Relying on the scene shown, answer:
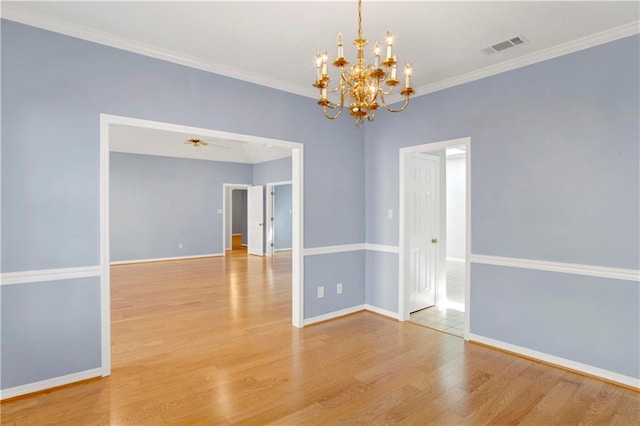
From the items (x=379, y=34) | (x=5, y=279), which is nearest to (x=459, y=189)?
(x=379, y=34)

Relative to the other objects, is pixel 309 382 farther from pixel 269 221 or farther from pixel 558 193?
pixel 269 221

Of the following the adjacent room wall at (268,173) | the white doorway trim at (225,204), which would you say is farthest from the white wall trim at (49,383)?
the white doorway trim at (225,204)

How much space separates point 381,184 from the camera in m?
4.55

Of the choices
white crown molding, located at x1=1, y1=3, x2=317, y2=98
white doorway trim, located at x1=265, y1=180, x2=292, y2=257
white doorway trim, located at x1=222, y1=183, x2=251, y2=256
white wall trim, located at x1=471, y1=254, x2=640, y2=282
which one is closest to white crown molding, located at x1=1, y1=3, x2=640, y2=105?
white crown molding, located at x1=1, y1=3, x2=317, y2=98

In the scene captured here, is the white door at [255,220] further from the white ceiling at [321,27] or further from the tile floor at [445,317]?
the white ceiling at [321,27]

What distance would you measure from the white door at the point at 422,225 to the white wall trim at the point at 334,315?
0.71 metres

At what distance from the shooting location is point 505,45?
3012 mm

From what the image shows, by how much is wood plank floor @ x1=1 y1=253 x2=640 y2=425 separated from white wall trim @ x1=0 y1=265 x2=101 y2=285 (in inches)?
34.1

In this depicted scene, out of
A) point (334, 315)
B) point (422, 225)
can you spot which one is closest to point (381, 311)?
point (334, 315)

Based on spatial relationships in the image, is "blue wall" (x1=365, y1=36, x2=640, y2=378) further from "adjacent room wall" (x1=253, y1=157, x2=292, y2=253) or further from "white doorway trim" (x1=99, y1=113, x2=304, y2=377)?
"adjacent room wall" (x1=253, y1=157, x2=292, y2=253)

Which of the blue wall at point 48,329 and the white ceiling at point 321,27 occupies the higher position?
the white ceiling at point 321,27

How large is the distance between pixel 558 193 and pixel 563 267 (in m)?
0.67

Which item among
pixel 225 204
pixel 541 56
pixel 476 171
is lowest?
pixel 225 204

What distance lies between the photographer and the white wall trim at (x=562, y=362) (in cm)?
274
